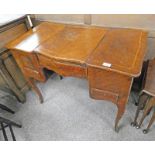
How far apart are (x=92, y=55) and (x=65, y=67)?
8.6 inches

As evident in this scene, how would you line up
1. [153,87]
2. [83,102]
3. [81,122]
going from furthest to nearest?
1. [83,102]
2. [81,122]
3. [153,87]

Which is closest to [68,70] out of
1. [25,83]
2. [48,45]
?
[48,45]

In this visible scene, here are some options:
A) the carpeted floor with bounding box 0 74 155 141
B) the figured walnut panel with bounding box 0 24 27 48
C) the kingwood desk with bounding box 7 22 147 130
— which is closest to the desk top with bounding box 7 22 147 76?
the kingwood desk with bounding box 7 22 147 130

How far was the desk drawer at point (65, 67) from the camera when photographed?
100 cm

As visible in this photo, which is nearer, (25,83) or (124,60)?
(124,60)

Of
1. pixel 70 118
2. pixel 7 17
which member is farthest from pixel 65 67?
pixel 7 17

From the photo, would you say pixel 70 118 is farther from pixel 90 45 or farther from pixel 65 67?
pixel 90 45

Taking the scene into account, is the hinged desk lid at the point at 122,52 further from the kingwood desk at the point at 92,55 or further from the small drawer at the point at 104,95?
the small drawer at the point at 104,95

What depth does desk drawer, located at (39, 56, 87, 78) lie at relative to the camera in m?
1.00
